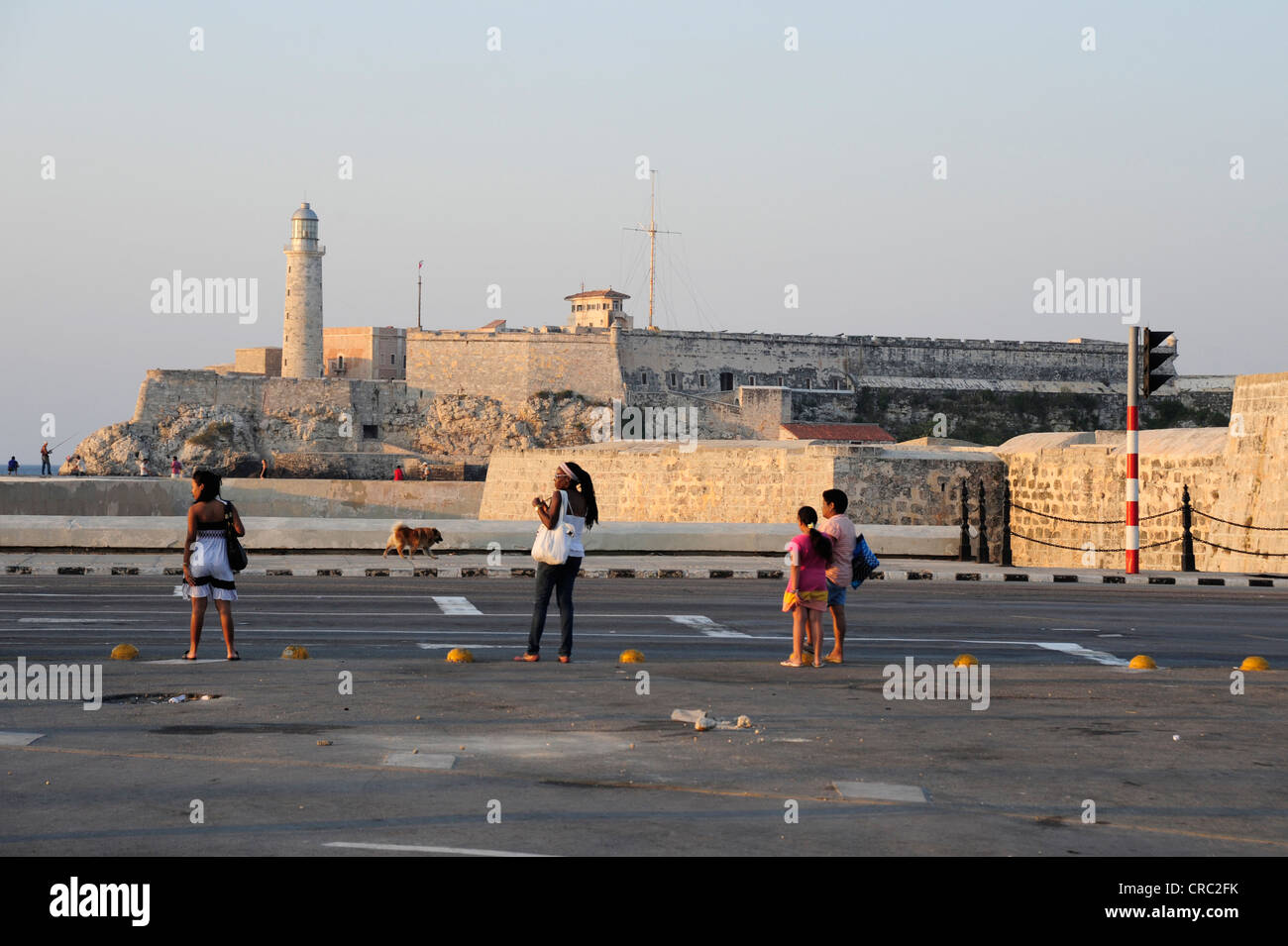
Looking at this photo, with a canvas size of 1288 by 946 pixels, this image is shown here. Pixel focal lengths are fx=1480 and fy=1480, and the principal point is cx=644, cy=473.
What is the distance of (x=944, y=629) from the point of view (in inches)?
627

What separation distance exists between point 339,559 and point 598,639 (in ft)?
40.3

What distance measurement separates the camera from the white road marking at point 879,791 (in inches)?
279

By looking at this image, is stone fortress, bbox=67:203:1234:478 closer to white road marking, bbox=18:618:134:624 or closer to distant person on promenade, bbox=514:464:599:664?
white road marking, bbox=18:618:134:624

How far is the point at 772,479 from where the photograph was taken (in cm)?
3384

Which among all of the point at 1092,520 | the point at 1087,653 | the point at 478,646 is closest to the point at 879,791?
the point at 478,646

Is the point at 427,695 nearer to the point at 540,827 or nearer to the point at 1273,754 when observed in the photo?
the point at 540,827

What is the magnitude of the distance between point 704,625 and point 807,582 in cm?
387

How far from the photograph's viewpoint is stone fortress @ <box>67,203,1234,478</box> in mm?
93250

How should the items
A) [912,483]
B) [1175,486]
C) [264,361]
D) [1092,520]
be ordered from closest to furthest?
[1175,486]
[1092,520]
[912,483]
[264,361]

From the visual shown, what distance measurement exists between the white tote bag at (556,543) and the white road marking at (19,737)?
4.60 m

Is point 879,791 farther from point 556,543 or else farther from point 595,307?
point 595,307

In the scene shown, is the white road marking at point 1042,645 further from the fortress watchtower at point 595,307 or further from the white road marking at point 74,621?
the fortress watchtower at point 595,307

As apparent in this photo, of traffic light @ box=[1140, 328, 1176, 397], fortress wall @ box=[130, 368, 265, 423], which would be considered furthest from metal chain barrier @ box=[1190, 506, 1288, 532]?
fortress wall @ box=[130, 368, 265, 423]
